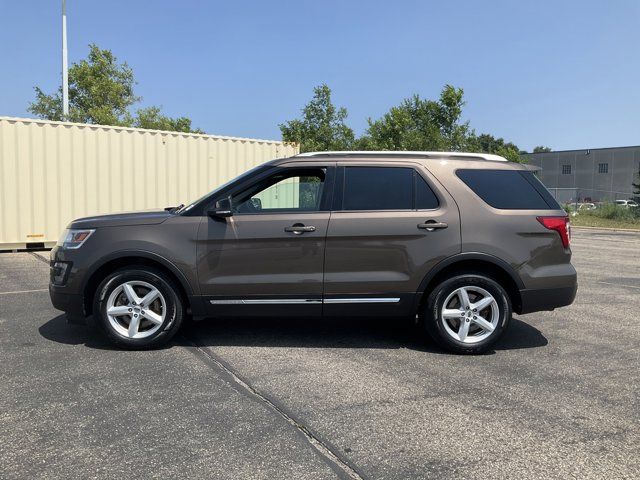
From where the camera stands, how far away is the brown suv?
4625 mm

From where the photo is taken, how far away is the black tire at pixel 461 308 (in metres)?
4.65

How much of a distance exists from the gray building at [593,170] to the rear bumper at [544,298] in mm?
60035

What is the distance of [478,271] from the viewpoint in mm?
4762

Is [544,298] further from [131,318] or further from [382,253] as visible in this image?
[131,318]

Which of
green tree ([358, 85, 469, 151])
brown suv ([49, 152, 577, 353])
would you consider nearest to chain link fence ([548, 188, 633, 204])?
green tree ([358, 85, 469, 151])

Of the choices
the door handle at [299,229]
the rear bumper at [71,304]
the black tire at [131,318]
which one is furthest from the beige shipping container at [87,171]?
the door handle at [299,229]

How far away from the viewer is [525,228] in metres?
4.69

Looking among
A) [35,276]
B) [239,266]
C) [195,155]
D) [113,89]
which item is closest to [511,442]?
[239,266]

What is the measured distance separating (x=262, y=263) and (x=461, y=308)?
1864 millimetres

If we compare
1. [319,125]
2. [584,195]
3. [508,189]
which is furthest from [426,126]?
[584,195]

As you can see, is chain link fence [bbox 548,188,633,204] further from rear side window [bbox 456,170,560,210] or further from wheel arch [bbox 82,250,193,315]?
wheel arch [bbox 82,250,193,315]

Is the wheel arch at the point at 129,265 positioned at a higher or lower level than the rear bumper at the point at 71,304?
higher

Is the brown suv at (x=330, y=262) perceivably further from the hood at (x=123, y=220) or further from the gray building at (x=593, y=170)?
the gray building at (x=593, y=170)

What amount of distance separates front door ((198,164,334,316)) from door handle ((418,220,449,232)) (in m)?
0.87
